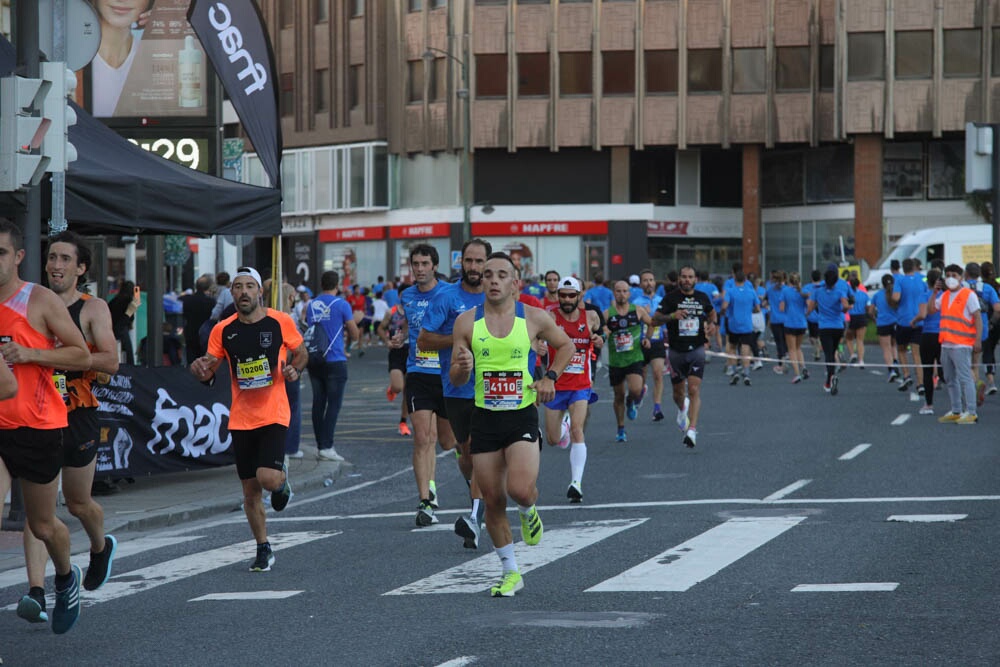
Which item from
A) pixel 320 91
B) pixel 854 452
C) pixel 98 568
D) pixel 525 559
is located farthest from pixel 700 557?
pixel 320 91

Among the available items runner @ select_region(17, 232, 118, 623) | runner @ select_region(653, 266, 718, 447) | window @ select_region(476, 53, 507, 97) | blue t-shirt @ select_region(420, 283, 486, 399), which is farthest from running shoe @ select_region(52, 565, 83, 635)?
window @ select_region(476, 53, 507, 97)

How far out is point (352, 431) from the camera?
66.5ft

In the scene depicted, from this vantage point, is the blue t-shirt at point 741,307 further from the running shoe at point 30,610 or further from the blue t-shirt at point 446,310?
the running shoe at point 30,610

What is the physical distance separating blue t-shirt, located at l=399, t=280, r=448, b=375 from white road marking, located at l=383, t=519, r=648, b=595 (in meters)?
1.51

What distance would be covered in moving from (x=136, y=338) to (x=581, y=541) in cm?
1186

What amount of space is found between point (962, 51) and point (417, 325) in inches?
1908

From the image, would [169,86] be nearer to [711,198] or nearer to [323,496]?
[323,496]

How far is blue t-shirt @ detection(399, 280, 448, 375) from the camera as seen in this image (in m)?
11.6

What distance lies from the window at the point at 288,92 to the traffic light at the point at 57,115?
55.3 metres

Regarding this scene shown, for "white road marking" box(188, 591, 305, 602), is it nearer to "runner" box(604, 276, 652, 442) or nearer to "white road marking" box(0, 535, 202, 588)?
"white road marking" box(0, 535, 202, 588)

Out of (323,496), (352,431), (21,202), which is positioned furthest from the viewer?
(352,431)

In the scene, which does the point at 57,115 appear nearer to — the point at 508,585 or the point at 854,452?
the point at 508,585

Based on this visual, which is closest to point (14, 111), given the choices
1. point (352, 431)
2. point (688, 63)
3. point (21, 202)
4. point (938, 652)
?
point (21, 202)

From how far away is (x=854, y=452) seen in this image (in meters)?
16.1
